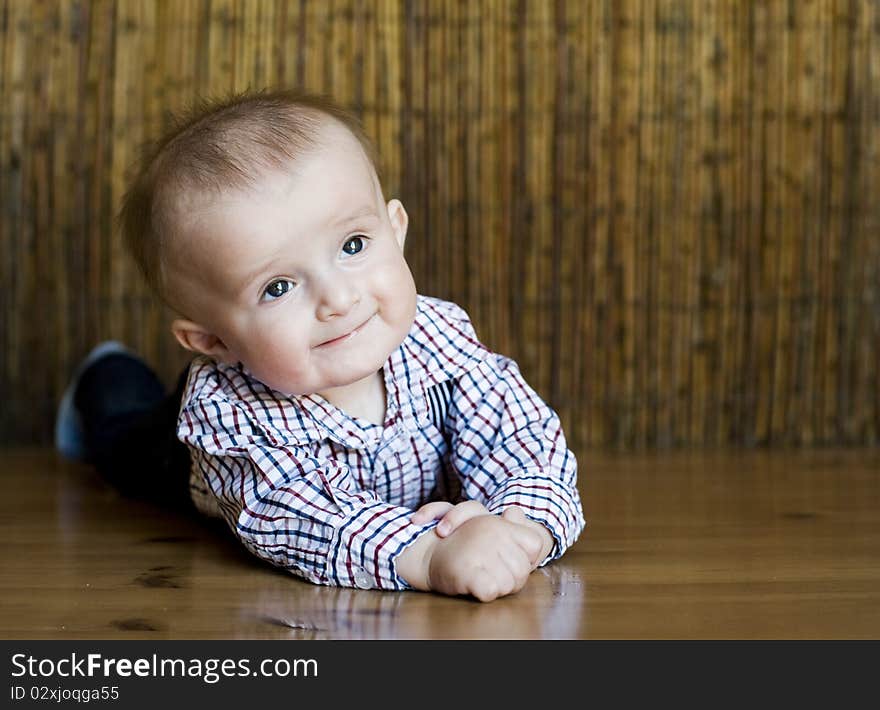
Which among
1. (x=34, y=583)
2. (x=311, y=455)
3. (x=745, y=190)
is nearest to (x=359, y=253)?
(x=311, y=455)

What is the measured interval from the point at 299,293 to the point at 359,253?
75 mm

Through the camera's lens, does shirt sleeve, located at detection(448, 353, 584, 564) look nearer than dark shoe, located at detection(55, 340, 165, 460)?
Yes

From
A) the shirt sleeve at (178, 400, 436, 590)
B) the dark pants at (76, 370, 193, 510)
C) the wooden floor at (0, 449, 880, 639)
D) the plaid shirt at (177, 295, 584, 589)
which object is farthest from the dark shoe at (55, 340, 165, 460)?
the shirt sleeve at (178, 400, 436, 590)

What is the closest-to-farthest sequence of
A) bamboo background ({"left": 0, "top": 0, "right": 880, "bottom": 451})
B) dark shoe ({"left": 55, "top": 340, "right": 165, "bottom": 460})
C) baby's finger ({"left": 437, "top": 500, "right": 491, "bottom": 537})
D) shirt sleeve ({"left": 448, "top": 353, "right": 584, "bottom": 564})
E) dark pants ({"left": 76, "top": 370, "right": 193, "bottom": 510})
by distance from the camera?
baby's finger ({"left": 437, "top": 500, "right": 491, "bottom": 537})
shirt sleeve ({"left": 448, "top": 353, "right": 584, "bottom": 564})
dark pants ({"left": 76, "top": 370, "right": 193, "bottom": 510})
dark shoe ({"left": 55, "top": 340, "right": 165, "bottom": 460})
bamboo background ({"left": 0, "top": 0, "right": 880, "bottom": 451})

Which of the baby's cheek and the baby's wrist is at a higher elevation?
the baby's cheek

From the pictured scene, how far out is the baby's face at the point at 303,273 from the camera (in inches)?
44.0

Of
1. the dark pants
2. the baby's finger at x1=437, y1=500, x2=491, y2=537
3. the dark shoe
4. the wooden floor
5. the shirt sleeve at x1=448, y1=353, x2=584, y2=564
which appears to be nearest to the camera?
the wooden floor

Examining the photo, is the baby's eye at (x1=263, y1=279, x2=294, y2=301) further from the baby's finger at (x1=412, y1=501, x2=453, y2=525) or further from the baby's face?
the baby's finger at (x1=412, y1=501, x2=453, y2=525)

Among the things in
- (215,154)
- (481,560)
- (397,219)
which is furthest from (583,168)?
(481,560)

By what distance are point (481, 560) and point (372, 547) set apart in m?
0.11

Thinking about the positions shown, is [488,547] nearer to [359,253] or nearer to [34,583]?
[359,253]

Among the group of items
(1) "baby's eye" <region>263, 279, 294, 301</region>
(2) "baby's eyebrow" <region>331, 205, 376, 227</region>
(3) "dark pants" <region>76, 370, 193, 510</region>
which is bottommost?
(3) "dark pants" <region>76, 370, 193, 510</region>

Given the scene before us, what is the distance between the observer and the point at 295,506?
1153mm

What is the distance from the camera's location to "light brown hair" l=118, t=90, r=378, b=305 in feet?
3.71
